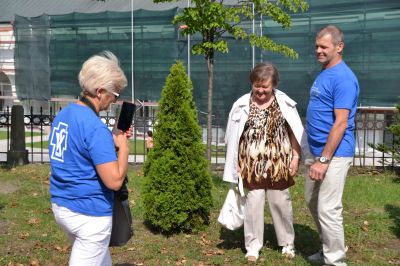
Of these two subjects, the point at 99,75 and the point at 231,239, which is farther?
A: the point at 231,239

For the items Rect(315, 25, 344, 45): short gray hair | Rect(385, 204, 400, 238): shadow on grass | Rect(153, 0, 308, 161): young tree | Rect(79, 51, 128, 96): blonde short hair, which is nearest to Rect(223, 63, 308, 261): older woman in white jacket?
Rect(315, 25, 344, 45): short gray hair

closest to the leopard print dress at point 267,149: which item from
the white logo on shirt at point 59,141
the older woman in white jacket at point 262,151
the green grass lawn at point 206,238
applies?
the older woman in white jacket at point 262,151

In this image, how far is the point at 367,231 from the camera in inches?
229

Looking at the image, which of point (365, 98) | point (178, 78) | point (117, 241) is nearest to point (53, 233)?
point (178, 78)

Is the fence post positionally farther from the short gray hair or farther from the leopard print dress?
the short gray hair

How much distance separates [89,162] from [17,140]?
8016 millimetres

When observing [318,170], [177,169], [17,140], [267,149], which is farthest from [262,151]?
[17,140]

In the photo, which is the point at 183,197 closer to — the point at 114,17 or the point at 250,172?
the point at 250,172

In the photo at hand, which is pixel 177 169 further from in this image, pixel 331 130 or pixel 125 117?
pixel 125 117

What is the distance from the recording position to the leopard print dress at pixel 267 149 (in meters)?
4.70

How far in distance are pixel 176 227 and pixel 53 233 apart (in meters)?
1.35

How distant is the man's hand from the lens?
4113 mm

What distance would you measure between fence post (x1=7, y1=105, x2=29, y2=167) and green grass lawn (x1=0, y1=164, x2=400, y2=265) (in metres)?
2.76

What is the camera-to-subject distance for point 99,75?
113 inches
